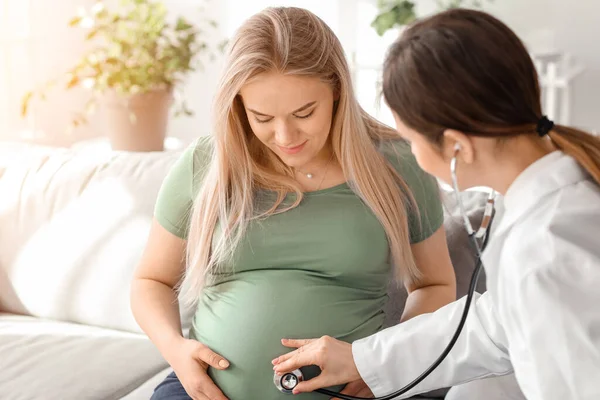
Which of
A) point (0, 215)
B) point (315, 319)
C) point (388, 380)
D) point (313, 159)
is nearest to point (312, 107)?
point (313, 159)

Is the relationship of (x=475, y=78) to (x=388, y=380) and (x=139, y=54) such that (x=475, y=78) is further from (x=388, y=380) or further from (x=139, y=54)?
(x=139, y=54)

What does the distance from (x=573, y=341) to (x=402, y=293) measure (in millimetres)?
791

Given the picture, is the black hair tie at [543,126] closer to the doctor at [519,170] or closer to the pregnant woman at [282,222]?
the doctor at [519,170]

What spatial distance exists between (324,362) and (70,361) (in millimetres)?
729

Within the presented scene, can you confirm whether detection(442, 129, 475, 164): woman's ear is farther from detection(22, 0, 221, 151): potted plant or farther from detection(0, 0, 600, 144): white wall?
detection(0, 0, 600, 144): white wall

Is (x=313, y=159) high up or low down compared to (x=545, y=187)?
down

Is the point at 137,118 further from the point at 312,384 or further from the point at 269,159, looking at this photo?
the point at 312,384

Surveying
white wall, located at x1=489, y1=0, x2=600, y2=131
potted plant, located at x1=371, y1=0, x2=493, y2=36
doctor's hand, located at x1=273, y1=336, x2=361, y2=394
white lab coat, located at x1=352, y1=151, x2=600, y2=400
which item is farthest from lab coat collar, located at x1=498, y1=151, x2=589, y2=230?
white wall, located at x1=489, y1=0, x2=600, y2=131

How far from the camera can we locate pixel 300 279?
1429 millimetres

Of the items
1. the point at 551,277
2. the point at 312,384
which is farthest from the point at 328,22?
the point at 551,277

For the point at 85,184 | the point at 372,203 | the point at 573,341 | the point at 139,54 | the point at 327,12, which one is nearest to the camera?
the point at 573,341

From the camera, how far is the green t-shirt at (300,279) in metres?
1.39

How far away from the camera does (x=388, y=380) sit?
4.26ft

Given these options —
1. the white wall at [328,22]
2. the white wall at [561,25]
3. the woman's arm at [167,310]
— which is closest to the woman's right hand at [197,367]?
the woman's arm at [167,310]
